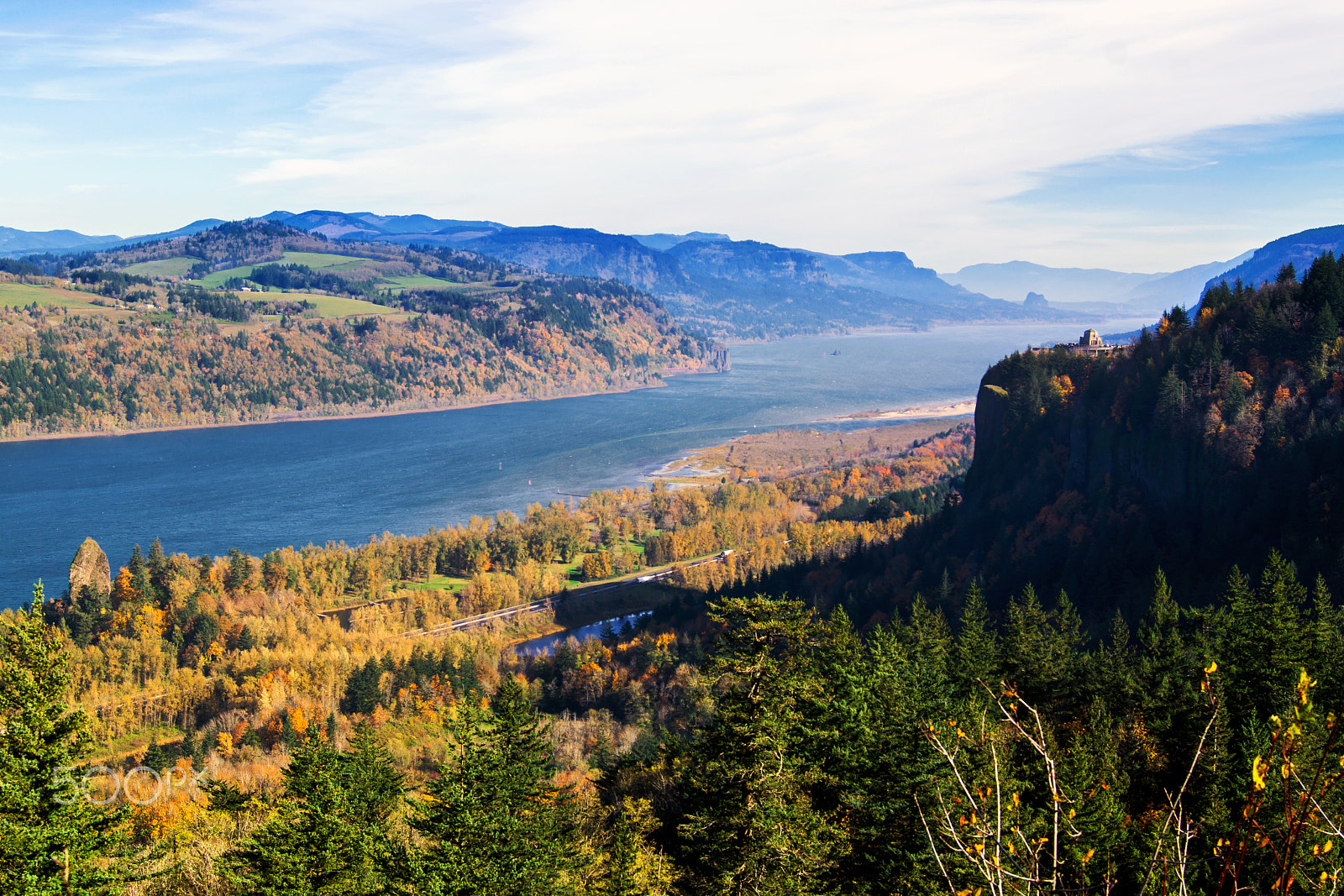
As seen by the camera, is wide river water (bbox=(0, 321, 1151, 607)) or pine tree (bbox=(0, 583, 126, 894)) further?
wide river water (bbox=(0, 321, 1151, 607))

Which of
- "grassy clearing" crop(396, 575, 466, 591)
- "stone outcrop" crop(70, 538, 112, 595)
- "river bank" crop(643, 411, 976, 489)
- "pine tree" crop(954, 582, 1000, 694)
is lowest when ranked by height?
"grassy clearing" crop(396, 575, 466, 591)

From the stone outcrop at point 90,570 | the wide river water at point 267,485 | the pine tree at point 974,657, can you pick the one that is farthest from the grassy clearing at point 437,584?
the pine tree at point 974,657

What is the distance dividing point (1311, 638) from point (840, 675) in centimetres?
1686

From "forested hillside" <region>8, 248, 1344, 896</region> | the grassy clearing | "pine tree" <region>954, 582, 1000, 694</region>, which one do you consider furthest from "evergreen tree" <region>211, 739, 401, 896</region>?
the grassy clearing

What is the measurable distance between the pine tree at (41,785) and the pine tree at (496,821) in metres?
5.48

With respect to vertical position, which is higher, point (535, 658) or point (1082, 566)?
point (1082, 566)

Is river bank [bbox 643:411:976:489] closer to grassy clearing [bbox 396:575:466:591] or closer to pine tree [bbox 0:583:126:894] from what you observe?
grassy clearing [bbox 396:575:466:591]

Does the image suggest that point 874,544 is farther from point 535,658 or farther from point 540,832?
point 540,832

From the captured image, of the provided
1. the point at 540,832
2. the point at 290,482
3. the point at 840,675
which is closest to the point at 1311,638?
the point at 840,675

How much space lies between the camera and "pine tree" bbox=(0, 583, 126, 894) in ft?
45.6

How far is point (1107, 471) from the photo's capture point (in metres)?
73.8

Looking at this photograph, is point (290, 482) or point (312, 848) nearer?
point (312, 848)

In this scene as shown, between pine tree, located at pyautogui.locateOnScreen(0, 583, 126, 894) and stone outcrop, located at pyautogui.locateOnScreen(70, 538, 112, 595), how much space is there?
86473 millimetres

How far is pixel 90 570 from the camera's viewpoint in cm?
9081
